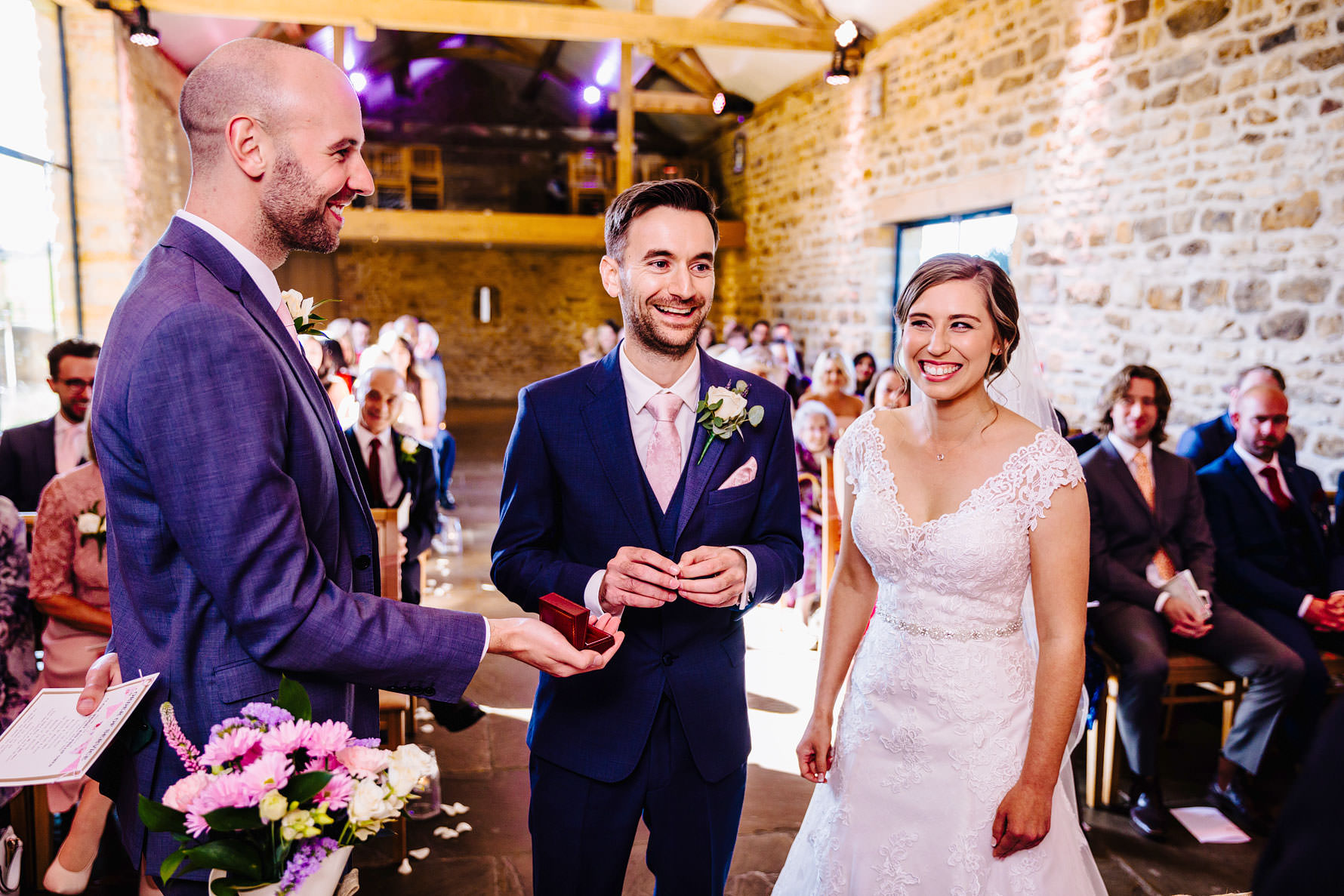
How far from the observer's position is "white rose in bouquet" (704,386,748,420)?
64.6 inches

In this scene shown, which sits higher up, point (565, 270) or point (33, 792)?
point (565, 270)

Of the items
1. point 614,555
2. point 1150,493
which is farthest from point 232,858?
point 1150,493

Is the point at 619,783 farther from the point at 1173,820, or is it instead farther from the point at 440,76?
the point at 440,76

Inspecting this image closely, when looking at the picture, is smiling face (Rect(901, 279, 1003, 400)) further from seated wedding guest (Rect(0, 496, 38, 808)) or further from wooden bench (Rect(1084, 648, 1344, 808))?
seated wedding guest (Rect(0, 496, 38, 808))

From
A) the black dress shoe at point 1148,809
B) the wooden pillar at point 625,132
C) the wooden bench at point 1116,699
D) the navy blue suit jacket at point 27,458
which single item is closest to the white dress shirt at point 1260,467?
the wooden bench at point 1116,699

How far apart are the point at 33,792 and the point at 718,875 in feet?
7.17

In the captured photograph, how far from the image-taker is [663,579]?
1477 millimetres

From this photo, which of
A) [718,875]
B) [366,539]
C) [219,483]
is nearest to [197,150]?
[219,483]

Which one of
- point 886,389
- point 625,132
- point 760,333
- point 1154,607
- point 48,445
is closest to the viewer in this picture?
point 1154,607

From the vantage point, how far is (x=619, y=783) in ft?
5.42

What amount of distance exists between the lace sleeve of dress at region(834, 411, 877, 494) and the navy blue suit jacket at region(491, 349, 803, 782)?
0.35 meters

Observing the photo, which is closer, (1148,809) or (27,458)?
(1148,809)

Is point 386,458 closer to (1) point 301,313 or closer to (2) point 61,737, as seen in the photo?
(1) point 301,313

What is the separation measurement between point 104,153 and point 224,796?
940 centimetres
